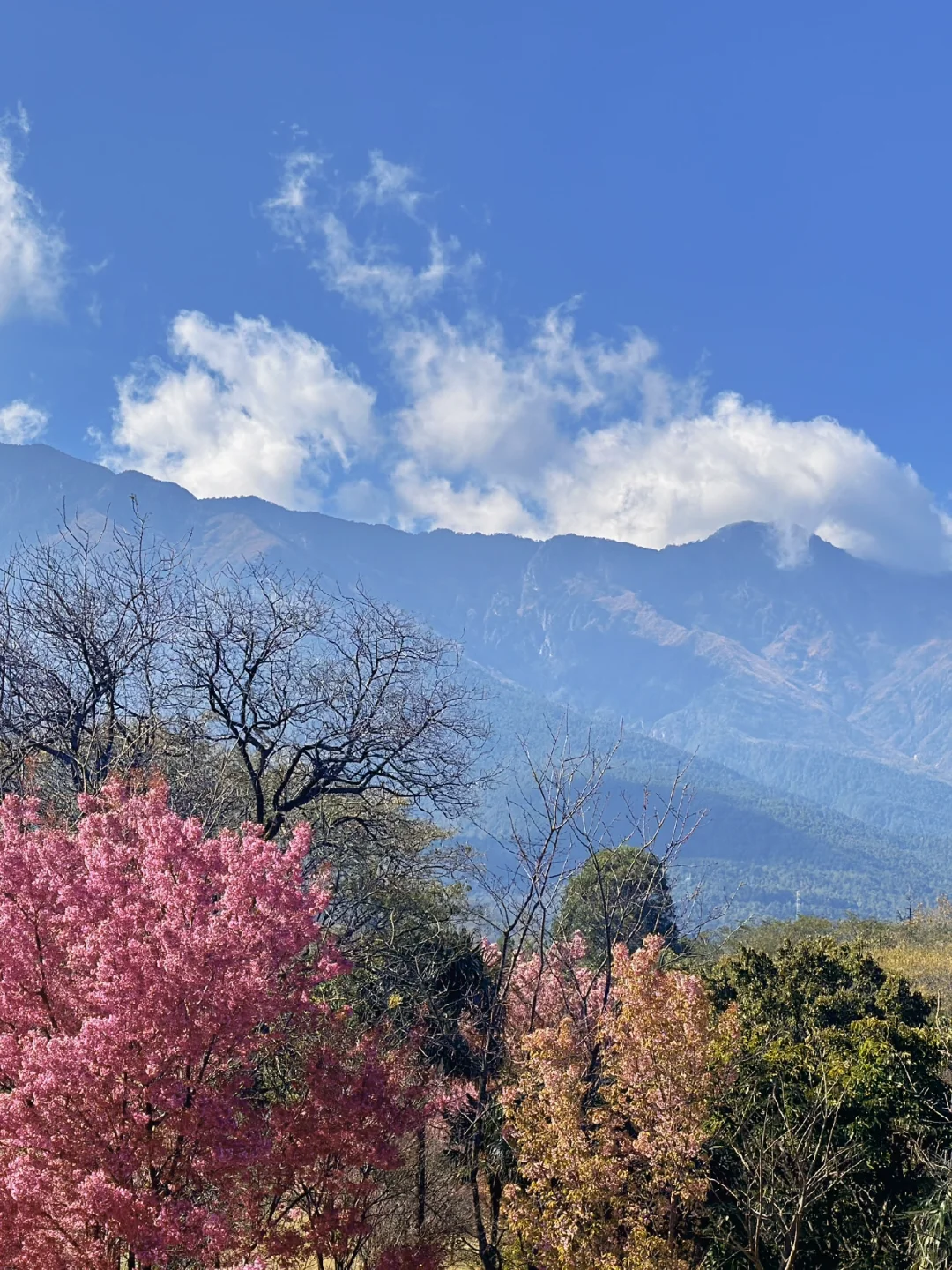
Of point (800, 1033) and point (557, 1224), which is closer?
point (557, 1224)

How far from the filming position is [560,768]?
10.9 m

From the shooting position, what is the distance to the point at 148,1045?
636cm

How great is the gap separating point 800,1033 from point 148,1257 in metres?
11.6

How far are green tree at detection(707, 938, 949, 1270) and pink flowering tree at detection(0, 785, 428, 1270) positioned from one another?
495cm

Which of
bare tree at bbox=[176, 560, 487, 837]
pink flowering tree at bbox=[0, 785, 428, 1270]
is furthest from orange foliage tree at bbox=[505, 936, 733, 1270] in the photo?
bare tree at bbox=[176, 560, 487, 837]

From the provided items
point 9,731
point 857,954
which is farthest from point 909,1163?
point 9,731

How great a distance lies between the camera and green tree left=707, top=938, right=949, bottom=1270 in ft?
32.2

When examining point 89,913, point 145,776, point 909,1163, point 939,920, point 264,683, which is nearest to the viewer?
point 89,913

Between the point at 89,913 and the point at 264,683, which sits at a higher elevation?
the point at 264,683

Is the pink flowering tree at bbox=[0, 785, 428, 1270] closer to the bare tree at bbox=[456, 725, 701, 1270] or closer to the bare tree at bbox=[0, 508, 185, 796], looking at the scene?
the bare tree at bbox=[456, 725, 701, 1270]

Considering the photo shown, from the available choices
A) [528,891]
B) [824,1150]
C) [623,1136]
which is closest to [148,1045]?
[623,1136]

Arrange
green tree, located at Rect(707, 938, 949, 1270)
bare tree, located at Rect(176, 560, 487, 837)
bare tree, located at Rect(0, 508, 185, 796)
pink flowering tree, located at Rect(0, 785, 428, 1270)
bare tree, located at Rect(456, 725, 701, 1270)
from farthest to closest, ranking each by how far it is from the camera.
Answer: bare tree, located at Rect(176, 560, 487, 837)
bare tree, located at Rect(0, 508, 185, 796)
bare tree, located at Rect(456, 725, 701, 1270)
green tree, located at Rect(707, 938, 949, 1270)
pink flowering tree, located at Rect(0, 785, 428, 1270)

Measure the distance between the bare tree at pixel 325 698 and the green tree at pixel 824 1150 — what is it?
6.21 meters

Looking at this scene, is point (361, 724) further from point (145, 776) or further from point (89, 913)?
point (89, 913)
